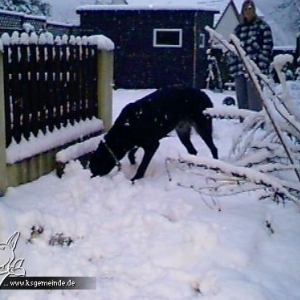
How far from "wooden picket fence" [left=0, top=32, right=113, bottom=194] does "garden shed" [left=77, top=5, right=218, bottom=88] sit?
11942mm

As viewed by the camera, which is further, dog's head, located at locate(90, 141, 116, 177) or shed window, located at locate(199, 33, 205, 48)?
shed window, located at locate(199, 33, 205, 48)

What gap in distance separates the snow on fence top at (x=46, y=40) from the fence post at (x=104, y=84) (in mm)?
105

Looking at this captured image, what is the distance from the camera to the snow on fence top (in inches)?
175

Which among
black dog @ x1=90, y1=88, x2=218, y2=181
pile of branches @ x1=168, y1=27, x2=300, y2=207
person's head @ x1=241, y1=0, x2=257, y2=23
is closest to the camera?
pile of branches @ x1=168, y1=27, x2=300, y2=207

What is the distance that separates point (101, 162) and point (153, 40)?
13.8 meters

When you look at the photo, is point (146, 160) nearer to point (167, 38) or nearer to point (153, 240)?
point (153, 240)

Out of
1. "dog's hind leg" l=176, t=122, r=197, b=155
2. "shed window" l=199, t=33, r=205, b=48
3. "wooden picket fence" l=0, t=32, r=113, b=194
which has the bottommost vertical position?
"dog's hind leg" l=176, t=122, r=197, b=155

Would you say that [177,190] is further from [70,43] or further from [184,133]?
[70,43]

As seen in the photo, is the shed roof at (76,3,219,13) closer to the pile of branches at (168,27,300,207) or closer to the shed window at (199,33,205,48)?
the shed window at (199,33,205,48)

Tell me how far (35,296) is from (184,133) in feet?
11.6

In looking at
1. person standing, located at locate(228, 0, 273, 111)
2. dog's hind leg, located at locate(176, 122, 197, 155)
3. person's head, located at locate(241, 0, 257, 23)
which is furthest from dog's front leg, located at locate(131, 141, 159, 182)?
person's head, located at locate(241, 0, 257, 23)

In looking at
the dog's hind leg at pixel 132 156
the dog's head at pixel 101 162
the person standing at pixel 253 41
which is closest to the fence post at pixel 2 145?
the dog's head at pixel 101 162

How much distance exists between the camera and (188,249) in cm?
320

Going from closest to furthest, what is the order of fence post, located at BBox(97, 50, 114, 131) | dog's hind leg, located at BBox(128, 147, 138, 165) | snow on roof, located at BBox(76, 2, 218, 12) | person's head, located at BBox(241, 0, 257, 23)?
dog's hind leg, located at BBox(128, 147, 138, 165) < fence post, located at BBox(97, 50, 114, 131) < person's head, located at BBox(241, 0, 257, 23) < snow on roof, located at BBox(76, 2, 218, 12)
